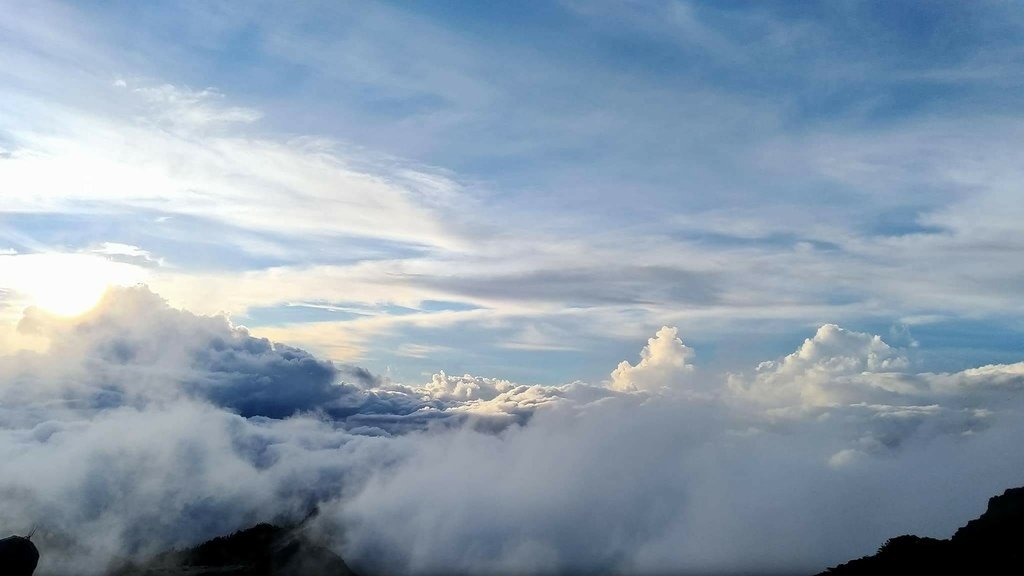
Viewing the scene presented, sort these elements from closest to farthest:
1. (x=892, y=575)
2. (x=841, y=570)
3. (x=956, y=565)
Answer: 1. (x=956, y=565)
2. (x=892, y=575)
3. (x=841, y=570)

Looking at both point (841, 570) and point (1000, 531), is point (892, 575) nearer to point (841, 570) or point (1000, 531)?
point (841, 570)

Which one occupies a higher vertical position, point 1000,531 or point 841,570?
point 1000,531

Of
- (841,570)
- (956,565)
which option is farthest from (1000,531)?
(841,570)

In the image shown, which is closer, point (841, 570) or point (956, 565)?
point (956, 565)

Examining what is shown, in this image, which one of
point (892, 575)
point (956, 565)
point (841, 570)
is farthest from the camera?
point (841, 570)

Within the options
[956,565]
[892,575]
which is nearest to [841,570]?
[892,575]

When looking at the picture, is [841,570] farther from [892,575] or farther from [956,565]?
[956,565]
